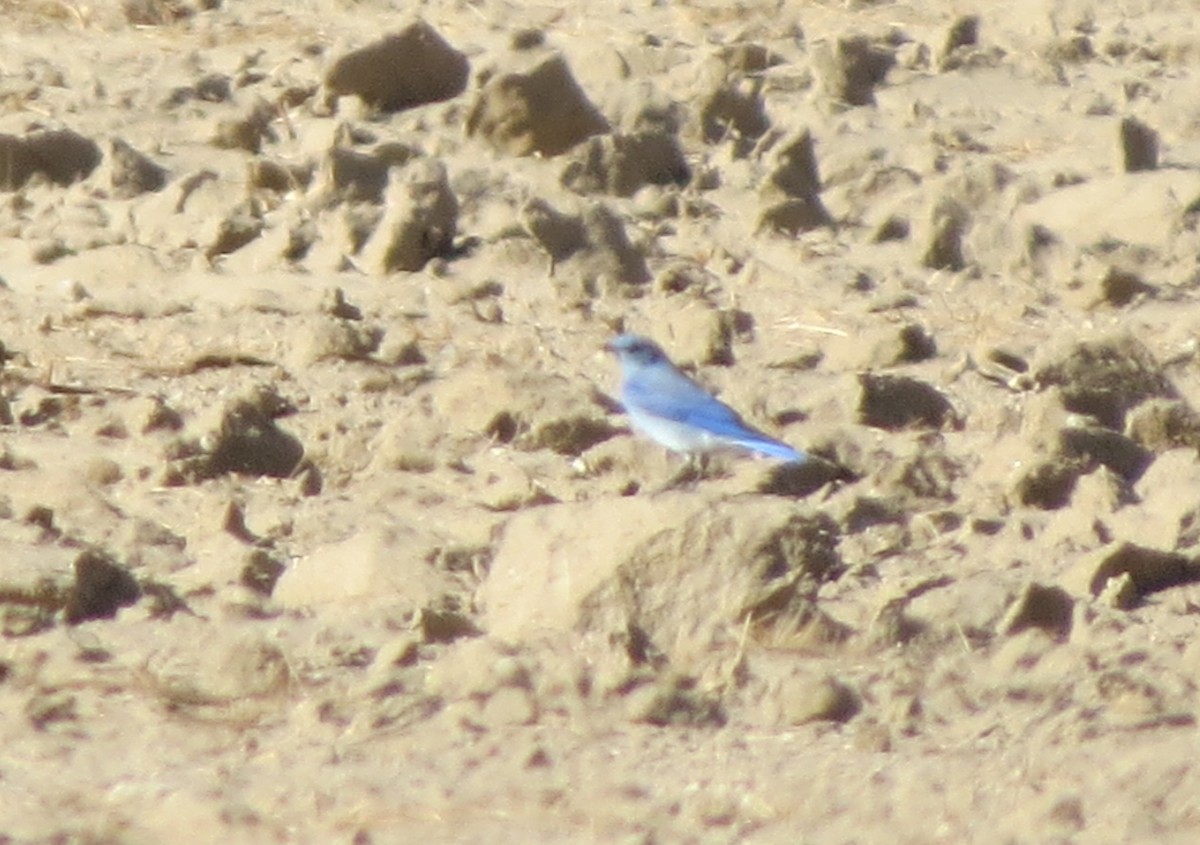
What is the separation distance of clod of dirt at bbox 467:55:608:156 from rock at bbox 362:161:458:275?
1.39ft

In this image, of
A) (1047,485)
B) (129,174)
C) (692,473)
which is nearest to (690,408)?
(692,473)

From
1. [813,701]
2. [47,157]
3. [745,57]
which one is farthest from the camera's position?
[745,57]

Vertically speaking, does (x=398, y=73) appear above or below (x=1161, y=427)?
above

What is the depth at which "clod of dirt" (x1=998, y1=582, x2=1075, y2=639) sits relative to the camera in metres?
5.96

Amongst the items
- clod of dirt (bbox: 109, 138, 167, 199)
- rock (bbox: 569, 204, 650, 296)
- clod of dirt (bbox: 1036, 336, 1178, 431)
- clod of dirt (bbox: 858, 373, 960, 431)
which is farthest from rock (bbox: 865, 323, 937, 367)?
clod of dirt (bbox: 109, 138, 167, 199)

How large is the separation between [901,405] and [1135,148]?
72.4 inches

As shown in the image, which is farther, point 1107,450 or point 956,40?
point 956,40

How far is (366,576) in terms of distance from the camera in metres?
6.10

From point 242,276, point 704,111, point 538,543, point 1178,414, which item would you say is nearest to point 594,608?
point 538,543

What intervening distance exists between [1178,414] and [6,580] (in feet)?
9.59

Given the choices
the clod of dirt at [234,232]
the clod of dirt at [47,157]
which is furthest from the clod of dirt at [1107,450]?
the clod of dirt at [47,157]

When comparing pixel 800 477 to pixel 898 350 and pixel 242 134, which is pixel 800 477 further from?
pixel 242 134

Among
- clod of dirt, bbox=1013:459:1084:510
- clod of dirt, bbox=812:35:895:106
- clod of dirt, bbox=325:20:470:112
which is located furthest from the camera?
clod of dirt, bbox=812:35:895:106

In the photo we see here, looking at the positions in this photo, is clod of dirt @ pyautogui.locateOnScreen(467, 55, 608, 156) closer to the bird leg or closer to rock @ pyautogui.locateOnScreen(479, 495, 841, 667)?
the bird leg
